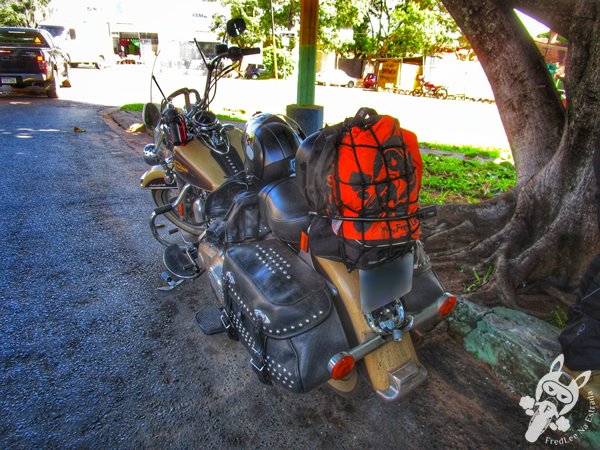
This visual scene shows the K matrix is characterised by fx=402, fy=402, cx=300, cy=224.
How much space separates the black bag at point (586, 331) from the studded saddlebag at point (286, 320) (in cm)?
120

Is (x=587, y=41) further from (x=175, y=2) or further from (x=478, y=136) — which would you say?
(x=175, y=2)

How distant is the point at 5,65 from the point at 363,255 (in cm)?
1236

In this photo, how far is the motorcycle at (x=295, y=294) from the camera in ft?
5.34

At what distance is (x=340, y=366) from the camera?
1566mm

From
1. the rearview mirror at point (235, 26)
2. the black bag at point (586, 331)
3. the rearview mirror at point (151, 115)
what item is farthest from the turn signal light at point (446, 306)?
the rearview mirror at point (151, 115)

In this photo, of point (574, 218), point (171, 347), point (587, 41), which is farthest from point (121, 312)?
point (587, 41)

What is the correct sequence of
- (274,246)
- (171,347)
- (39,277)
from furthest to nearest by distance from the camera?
(39,277) < (171,347) < (274,246)

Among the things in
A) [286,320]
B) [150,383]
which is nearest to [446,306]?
[286,320]

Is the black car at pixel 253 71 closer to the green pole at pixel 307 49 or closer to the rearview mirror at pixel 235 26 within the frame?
the green pole at pixel 307 49

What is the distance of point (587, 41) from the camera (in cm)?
248

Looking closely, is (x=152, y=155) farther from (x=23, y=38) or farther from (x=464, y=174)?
(x=23, y=38)

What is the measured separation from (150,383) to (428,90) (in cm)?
2096

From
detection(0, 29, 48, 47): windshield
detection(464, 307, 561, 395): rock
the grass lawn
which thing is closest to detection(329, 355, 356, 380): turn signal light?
detection(464, 307, 561, 395): rock

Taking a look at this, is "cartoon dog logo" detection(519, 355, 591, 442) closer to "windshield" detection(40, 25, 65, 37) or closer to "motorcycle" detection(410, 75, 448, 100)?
"motorcycle" detection(410, 75, 448, 100)
